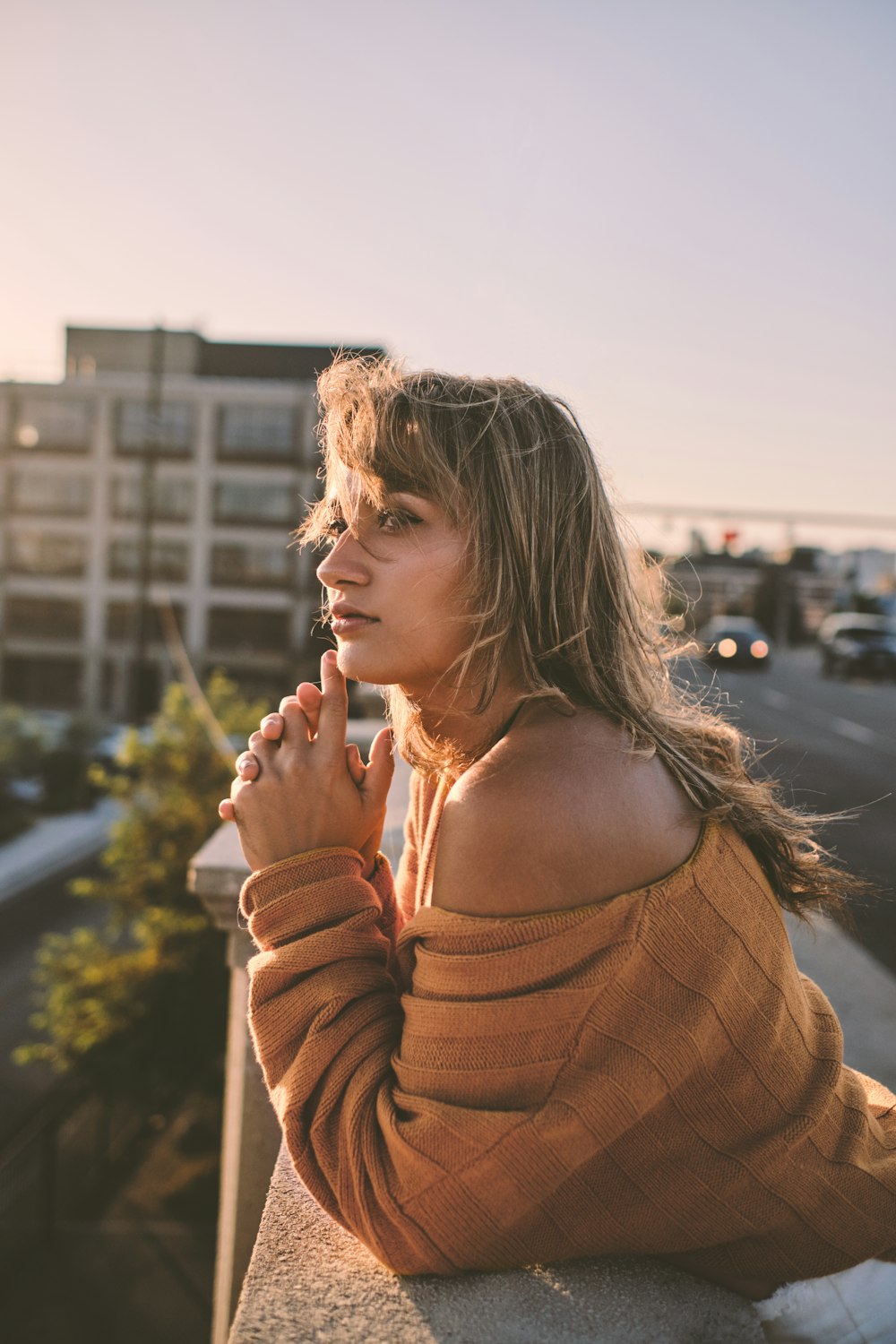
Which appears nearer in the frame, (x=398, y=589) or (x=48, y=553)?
(x=398, y=589)

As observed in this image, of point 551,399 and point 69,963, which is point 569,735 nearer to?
point 551,399

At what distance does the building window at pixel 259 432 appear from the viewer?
13758 millimetres

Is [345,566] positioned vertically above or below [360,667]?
above

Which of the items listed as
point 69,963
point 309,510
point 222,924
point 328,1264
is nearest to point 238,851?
point 222,924

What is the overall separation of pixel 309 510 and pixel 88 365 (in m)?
21.1

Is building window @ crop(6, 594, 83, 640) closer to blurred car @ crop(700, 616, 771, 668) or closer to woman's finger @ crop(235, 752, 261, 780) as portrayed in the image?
blurred car @ crop(700, 616, 771, 668)

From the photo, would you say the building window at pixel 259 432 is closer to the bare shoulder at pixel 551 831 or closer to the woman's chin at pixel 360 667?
the woman's chin at pixel 360 667

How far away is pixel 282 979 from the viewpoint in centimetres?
118

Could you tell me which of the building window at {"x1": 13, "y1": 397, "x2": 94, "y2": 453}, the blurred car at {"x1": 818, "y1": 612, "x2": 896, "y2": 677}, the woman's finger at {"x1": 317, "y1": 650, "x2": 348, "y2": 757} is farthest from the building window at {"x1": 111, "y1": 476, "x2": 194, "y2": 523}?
the blurred car at {"x1": 818, "y1": 612, "x2": 896, "y2": 677}

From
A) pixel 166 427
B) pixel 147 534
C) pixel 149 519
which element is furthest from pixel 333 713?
pixel 147 534

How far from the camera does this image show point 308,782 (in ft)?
4.27

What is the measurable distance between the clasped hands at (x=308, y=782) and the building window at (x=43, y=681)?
29.4 metres

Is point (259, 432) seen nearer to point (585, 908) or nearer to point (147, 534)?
point (147, 534)

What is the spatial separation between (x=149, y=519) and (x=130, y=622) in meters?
5.98
